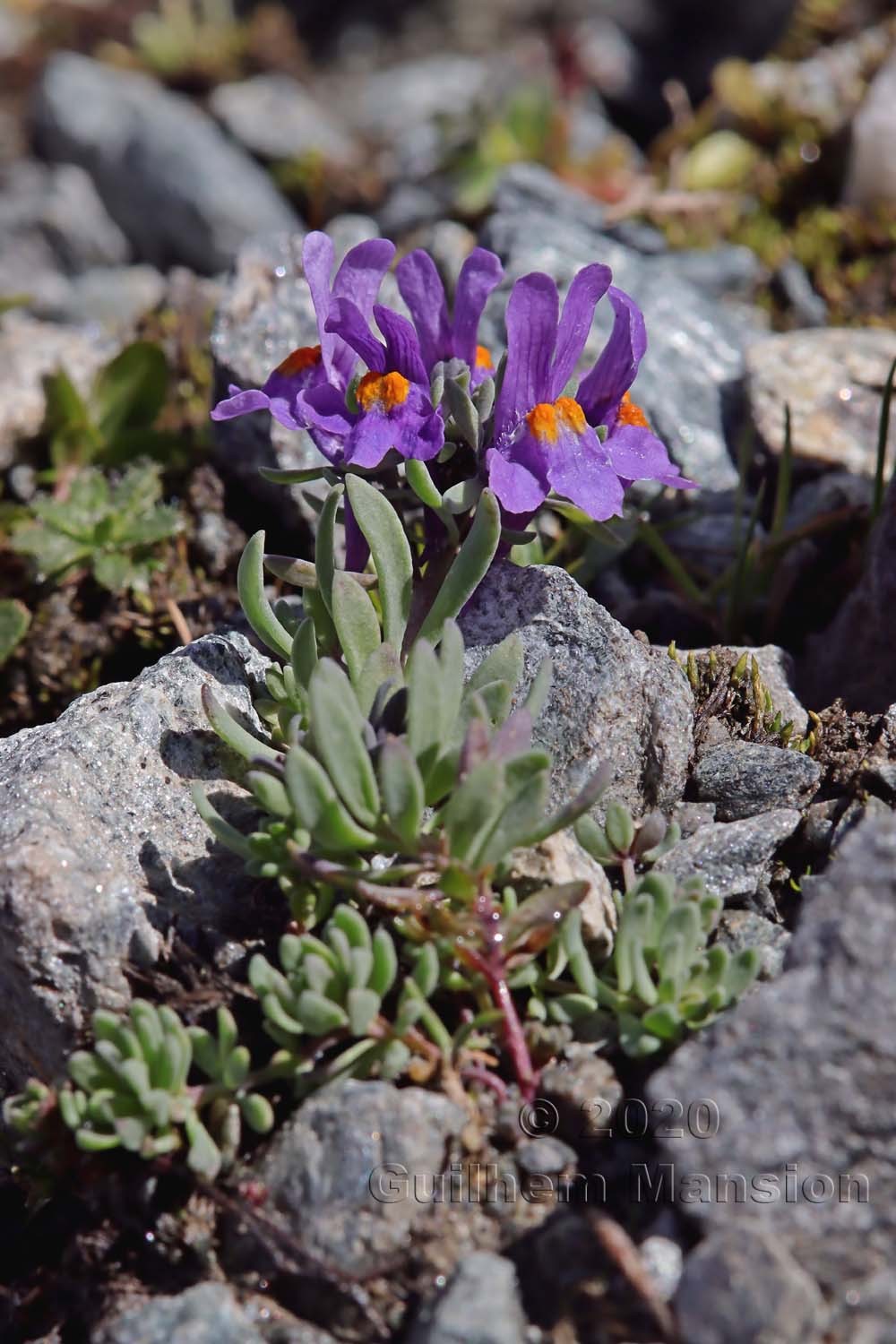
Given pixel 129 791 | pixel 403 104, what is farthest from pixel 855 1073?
pixel 403 104

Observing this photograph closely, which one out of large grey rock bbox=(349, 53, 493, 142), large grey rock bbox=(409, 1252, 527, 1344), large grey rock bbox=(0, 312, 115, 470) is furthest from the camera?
large grey rock bbox=(349, 53, 493, 142)

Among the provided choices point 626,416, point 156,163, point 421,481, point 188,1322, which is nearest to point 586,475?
point 626,416

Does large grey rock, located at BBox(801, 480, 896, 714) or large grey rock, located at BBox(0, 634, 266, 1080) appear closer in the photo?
large grey rock, located at BBox(0, 634, 266, 1080)

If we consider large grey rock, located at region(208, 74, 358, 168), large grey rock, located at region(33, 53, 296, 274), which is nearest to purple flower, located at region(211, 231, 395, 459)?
large grey rock, located at region(33, 53, 296, 274)

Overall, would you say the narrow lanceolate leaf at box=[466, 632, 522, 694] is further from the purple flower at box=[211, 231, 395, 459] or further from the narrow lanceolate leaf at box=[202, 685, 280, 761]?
the purple flower at box=[211, 231, 395, 459]

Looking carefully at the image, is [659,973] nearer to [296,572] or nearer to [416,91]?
[296,572]

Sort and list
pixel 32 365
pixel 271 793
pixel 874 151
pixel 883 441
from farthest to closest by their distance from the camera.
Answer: pixel 874 151
pixel 32 365
pixel 883 441
pixel 271 793

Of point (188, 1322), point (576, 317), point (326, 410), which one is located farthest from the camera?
point (326, 410)
